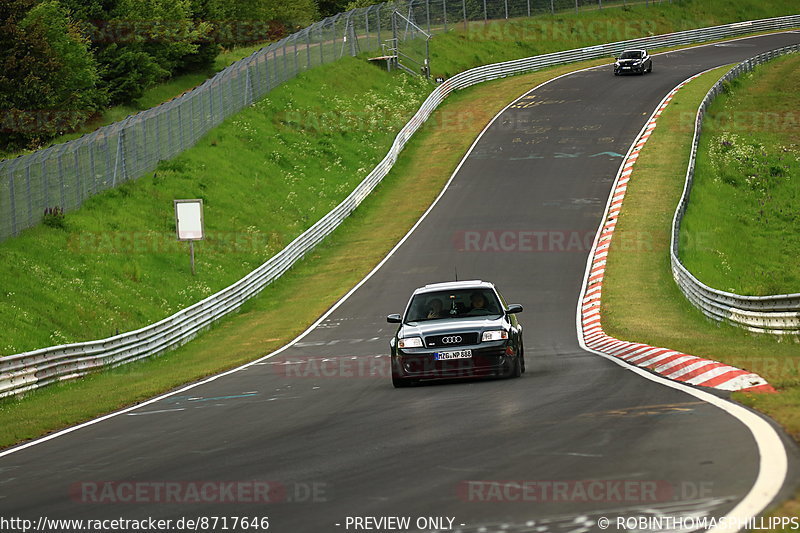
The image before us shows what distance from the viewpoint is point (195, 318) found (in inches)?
1196

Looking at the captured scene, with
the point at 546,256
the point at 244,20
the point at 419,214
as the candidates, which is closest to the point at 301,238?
the point at 419,214

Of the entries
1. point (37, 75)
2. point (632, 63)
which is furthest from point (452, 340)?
point (632, 63)

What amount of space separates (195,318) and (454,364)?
16.1 m

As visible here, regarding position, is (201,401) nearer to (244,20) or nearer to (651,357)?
(651,357)

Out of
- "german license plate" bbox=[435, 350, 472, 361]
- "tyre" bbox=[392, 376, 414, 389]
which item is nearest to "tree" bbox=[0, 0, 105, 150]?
"tyre" bbox=[392, 376, 414, 389]

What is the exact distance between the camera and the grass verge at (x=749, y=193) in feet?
117

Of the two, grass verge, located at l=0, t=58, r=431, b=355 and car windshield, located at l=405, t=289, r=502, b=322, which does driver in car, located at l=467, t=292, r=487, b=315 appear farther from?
grass verge, located at l=0, t=58, r=431, b=355

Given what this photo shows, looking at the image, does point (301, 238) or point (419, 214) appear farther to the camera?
point (419, 214)

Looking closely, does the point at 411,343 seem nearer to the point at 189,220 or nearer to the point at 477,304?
the point at 477,304

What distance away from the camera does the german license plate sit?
51.3 ft

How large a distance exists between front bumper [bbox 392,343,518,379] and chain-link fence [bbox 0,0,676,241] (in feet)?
61.8

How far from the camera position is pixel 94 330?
28.3 metres

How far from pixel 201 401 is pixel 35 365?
717 centimetres

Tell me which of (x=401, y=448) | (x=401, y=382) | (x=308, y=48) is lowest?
(x=401, y=382)
